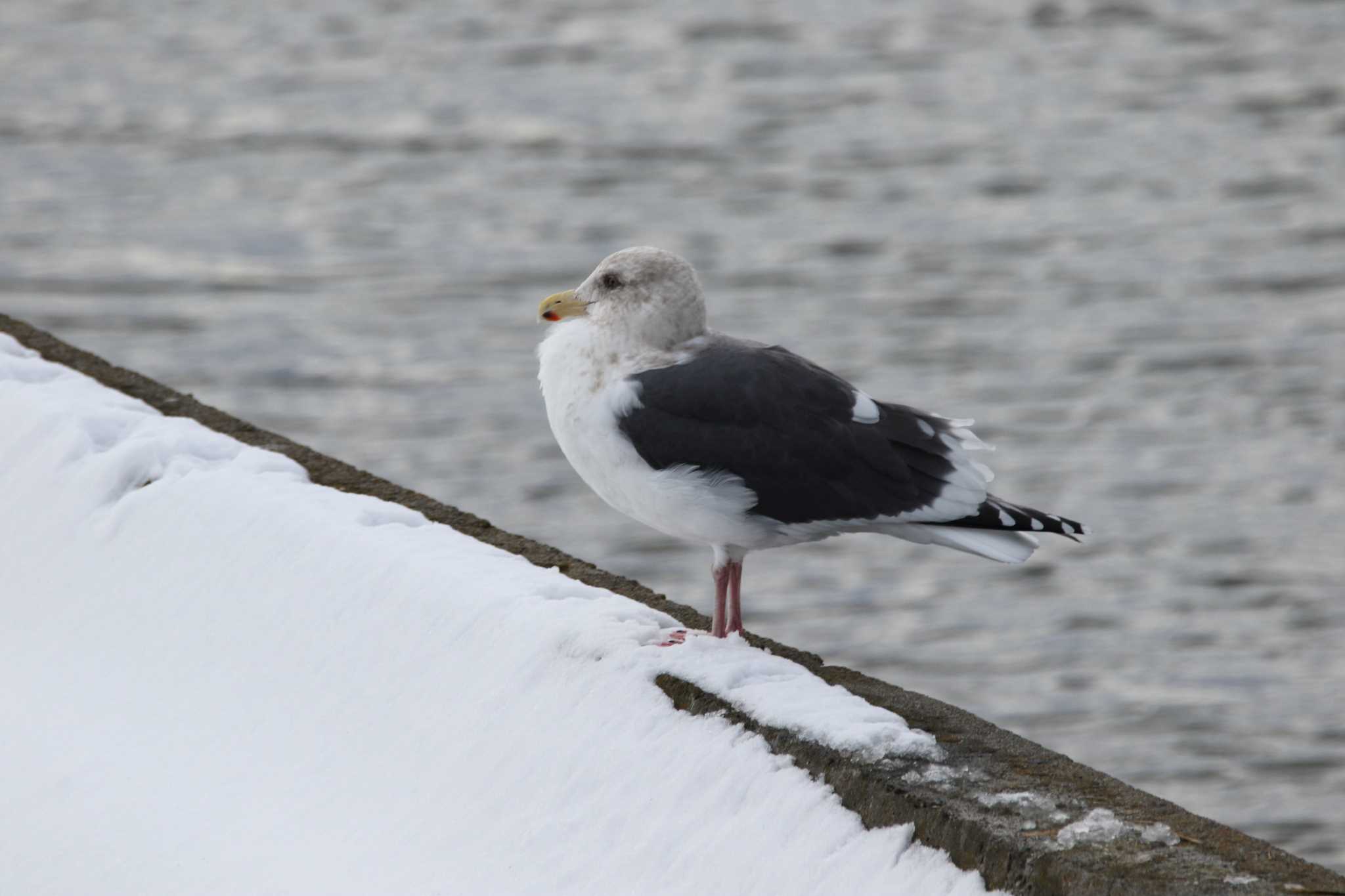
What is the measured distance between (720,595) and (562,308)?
848mm

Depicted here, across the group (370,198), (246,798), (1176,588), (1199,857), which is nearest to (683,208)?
(370,198)

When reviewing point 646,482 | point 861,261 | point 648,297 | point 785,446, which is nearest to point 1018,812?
point 785,446

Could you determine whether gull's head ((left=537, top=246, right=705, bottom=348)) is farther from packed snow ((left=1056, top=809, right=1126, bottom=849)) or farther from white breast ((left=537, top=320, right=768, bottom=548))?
packed snow ((left=1056, top=809, right=1126, bottom=849))

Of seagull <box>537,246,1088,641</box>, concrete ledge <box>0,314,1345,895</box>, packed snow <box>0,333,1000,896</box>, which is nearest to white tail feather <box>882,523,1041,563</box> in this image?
seagull <box>537,246,1088,641</box>

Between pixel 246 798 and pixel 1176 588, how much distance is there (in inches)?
265

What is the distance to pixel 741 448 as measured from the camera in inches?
195

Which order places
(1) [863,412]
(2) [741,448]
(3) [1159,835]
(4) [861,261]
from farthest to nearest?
(4) [861,261] < (1) [863,412] < (2) [741,448] < (3) [1159,835]

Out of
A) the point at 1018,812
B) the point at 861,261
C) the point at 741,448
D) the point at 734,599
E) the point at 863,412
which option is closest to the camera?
the point at 1018,812

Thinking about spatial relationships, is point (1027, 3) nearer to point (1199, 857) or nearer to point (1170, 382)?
point (1170, 382)

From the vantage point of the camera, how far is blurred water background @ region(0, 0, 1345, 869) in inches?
404

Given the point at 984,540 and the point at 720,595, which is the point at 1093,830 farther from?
the point at 720,595

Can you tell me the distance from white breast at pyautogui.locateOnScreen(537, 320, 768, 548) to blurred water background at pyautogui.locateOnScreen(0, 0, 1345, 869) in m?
4.49

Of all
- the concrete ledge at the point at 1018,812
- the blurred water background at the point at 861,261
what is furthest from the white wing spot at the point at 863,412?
the blurred water background at the point at 861,261

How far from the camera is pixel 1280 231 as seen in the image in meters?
16.6
